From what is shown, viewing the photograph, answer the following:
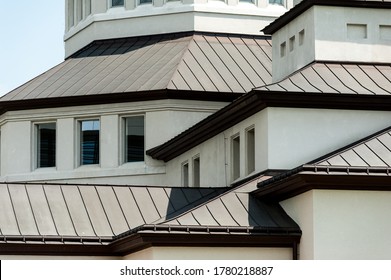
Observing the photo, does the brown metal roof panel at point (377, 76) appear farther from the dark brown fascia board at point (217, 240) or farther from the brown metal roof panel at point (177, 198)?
the brown metal roof panel at point (177, 198)

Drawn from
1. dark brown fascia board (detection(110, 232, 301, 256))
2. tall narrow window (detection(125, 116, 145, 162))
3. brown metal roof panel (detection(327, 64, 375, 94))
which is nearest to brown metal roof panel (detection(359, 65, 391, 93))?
brown metal roof panel (detection(327, 64, 375, 94))

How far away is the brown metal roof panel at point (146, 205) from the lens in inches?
2101

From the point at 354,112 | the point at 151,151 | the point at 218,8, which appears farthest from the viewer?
the point at 218,8

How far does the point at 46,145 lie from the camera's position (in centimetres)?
6688

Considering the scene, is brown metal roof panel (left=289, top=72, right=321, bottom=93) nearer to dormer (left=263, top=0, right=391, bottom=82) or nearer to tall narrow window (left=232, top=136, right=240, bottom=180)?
dormer (left=263, top=0, right=391, bottom=82)

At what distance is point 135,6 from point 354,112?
785 inches

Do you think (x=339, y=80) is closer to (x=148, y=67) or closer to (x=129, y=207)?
(x=129, y=207)

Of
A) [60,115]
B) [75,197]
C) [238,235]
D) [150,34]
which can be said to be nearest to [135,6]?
[150,34]

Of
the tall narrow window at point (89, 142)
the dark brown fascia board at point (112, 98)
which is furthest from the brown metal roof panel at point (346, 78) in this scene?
the tall narrow window at point (89, 142)

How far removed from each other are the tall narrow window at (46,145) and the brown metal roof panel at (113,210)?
12.2m

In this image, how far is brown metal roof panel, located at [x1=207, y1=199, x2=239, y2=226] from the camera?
4888 centimetres

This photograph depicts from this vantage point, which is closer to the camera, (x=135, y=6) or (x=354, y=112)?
(x=354, y=112)

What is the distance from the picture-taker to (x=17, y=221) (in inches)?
2051
